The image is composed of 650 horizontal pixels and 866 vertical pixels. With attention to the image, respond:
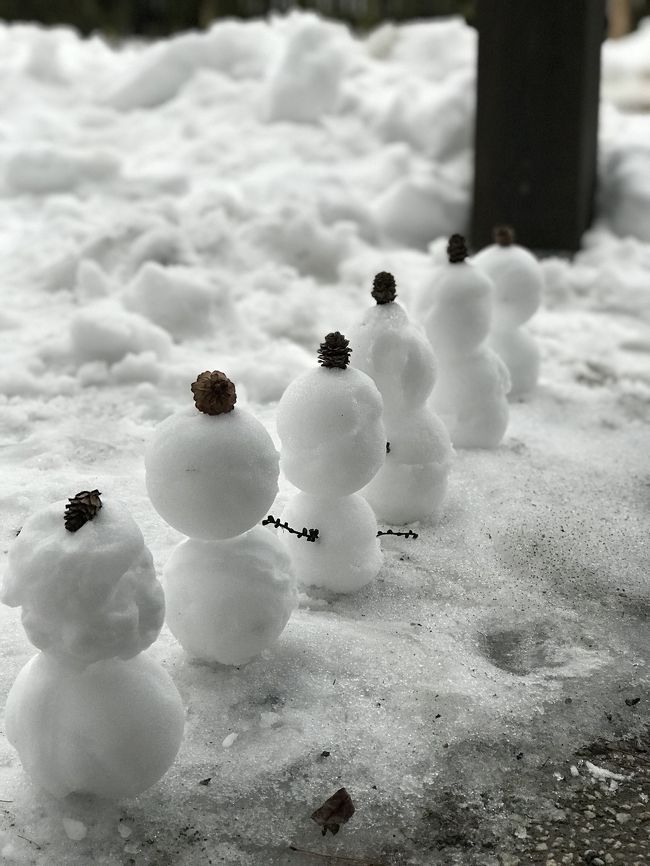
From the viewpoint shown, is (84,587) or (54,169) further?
(54,169)

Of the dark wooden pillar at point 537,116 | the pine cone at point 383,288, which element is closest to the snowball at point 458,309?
the pine cone at point 383,288

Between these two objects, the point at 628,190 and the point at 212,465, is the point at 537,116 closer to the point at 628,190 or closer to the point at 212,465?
the point at 628,190

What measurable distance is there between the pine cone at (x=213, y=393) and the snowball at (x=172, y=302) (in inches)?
80.9

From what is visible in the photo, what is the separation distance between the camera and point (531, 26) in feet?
15.1

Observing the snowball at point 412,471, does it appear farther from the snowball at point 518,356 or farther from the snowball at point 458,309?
the snowball at point 518,356

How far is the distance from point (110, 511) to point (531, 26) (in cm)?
373

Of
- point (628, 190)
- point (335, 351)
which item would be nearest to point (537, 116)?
point (628, 190)

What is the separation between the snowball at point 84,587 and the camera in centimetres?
157

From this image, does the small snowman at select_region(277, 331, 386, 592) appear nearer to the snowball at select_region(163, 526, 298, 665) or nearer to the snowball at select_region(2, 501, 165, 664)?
the snowball at select_region(163, 526, 298, 665)

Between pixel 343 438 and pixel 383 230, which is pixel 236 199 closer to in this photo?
pixel 383 230

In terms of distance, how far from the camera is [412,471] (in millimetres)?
2529

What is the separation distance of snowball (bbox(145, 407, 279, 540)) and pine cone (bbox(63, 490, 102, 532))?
0.24m

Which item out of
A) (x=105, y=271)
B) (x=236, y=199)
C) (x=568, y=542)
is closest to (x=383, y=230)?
(x=236, y=199)

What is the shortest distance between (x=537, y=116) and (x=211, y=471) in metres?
3.44
